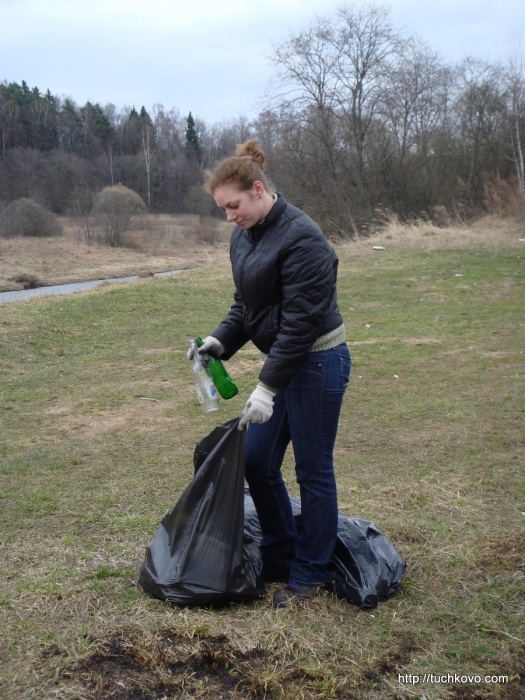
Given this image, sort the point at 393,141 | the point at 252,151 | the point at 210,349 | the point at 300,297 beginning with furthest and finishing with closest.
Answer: the point at 393,141 → the point at 210,349 → the point at 252,151 → the point at 300,297

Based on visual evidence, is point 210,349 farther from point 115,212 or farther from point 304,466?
point 115,212

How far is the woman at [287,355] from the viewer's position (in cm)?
256

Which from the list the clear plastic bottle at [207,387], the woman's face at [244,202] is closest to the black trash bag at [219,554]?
the clear plastic bottle at [207,387]

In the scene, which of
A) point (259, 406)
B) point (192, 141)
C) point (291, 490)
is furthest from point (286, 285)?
point (192, 141)

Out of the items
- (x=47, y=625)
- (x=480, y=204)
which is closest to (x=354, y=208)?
(x=480, y=204)

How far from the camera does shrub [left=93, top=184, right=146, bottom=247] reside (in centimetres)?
3547

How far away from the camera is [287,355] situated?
8.43 feet

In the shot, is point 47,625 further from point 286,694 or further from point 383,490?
point 383,490

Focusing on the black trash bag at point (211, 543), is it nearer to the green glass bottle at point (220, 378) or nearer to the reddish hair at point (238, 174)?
the green glass bottle at point (220, 378)

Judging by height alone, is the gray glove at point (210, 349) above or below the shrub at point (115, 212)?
below

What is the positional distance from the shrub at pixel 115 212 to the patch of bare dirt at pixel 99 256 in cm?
65

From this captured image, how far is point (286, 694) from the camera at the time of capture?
221 centimetres

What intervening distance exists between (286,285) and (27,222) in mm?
36321

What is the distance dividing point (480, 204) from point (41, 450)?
92.1ft
